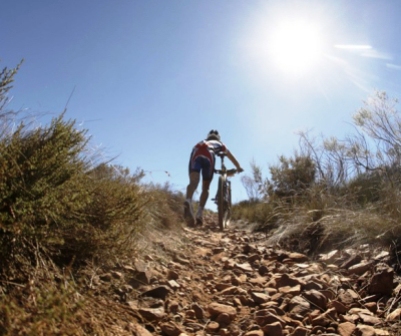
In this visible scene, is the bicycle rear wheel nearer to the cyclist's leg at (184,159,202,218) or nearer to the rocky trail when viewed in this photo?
the cyclist's leg at (184,159,202,218)

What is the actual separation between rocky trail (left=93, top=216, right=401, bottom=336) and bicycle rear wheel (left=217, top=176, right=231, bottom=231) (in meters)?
3.10

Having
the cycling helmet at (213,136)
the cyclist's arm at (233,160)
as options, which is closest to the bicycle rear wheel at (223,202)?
the cyclist's arm at (233,160)

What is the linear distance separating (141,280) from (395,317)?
1828mm

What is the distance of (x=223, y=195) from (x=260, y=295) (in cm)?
494

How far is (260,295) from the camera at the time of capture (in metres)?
2.97

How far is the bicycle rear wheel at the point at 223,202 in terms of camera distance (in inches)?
289

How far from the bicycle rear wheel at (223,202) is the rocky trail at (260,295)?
10.2 ft

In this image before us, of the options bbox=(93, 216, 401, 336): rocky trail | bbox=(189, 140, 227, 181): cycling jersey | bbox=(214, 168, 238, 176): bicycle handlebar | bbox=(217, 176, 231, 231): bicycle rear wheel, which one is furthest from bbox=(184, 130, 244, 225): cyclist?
bbox=(93, 216, 401, 336): rocky trail

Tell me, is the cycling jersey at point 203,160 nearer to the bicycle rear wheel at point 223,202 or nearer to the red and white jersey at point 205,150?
the red and white jersey at point 205,150

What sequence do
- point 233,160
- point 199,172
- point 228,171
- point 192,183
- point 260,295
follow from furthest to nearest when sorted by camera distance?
1. point 233,160
2. point 228,171
3. point 199,172
4. point 192,183
5. point 260,295

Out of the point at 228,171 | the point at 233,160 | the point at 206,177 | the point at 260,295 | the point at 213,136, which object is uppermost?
the point at 213,136

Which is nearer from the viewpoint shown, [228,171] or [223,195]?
[223,195]

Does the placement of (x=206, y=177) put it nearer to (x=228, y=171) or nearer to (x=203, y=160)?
(x=203, y=160)

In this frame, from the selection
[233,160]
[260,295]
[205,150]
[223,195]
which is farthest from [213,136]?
[260,295]
